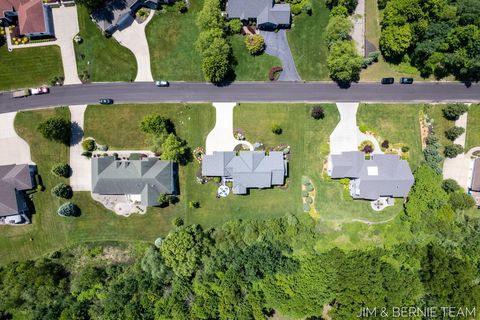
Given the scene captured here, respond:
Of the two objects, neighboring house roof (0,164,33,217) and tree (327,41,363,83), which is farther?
neighboring house roof (0,164,33,217)

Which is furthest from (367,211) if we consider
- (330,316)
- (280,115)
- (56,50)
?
(56,50)

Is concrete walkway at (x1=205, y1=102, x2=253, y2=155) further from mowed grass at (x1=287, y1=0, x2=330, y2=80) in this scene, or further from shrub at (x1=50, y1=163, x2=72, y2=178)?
shrub at (x1=50, y1=163, x2=72, y2=178)

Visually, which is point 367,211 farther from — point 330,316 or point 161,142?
point 161,142

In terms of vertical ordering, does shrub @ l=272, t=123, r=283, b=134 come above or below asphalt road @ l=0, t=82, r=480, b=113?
below

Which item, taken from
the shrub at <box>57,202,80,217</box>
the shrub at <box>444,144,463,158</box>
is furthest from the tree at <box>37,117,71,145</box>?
the shrub at <box>444,144,463,158</box>

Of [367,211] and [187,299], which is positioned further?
[367,211]

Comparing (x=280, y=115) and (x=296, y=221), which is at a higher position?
(x=280, y=115)
